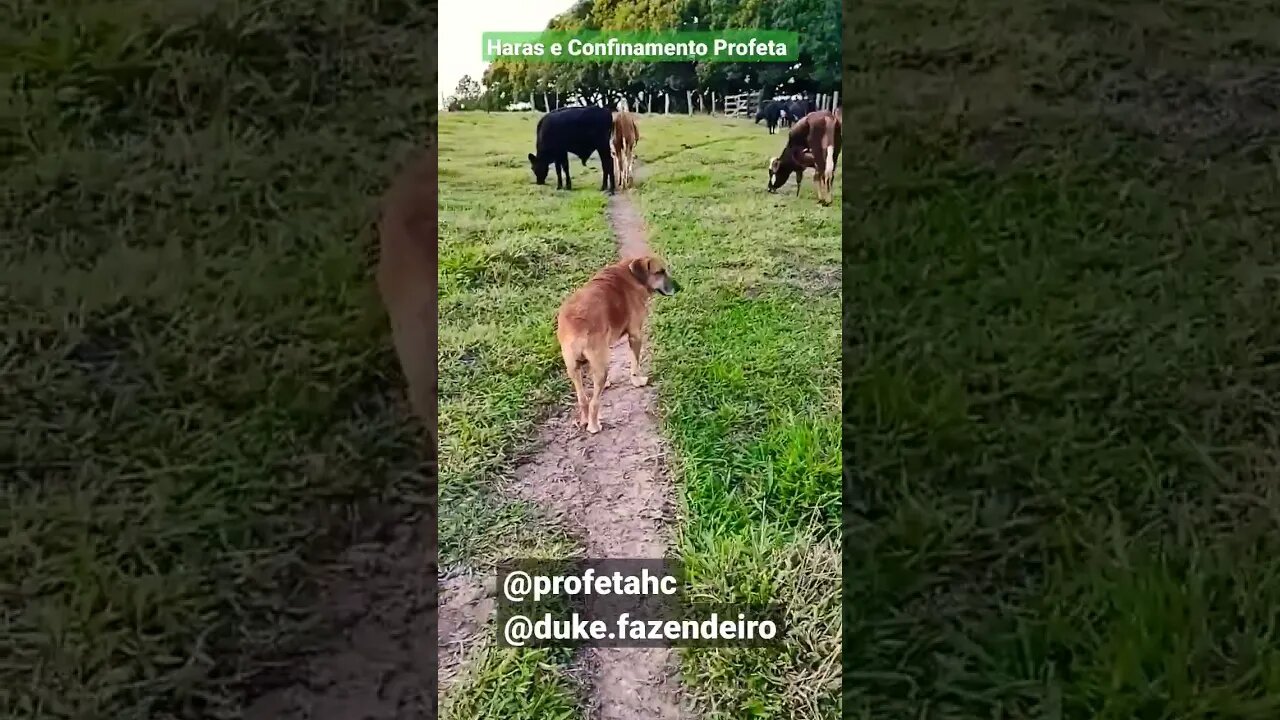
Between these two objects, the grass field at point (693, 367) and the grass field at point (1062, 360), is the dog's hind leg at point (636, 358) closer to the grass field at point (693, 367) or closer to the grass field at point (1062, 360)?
the grass field at point (693, 367)

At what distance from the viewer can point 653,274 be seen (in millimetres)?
525

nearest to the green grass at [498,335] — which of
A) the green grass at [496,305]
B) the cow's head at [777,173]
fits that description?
the green grass at [496,305]

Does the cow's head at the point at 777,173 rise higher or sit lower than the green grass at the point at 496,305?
higher

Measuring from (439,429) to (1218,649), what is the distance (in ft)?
1.51

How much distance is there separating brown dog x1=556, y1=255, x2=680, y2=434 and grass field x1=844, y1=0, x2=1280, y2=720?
121 mm

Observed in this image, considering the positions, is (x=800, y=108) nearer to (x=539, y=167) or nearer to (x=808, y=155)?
(x=808, y=155)

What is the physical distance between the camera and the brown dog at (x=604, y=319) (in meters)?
0.52

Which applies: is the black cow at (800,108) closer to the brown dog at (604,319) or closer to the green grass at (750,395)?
the green grass at (750,395)

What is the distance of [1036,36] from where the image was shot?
540 millimetres

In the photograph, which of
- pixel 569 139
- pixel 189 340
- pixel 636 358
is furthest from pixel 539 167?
pixel 189 340

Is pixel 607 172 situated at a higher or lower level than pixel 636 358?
higher

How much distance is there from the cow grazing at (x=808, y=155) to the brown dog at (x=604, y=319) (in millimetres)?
91

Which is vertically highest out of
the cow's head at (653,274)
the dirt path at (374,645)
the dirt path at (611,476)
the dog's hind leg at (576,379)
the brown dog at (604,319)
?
the cow's head at (653,274)

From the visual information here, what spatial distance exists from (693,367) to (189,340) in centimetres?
30
